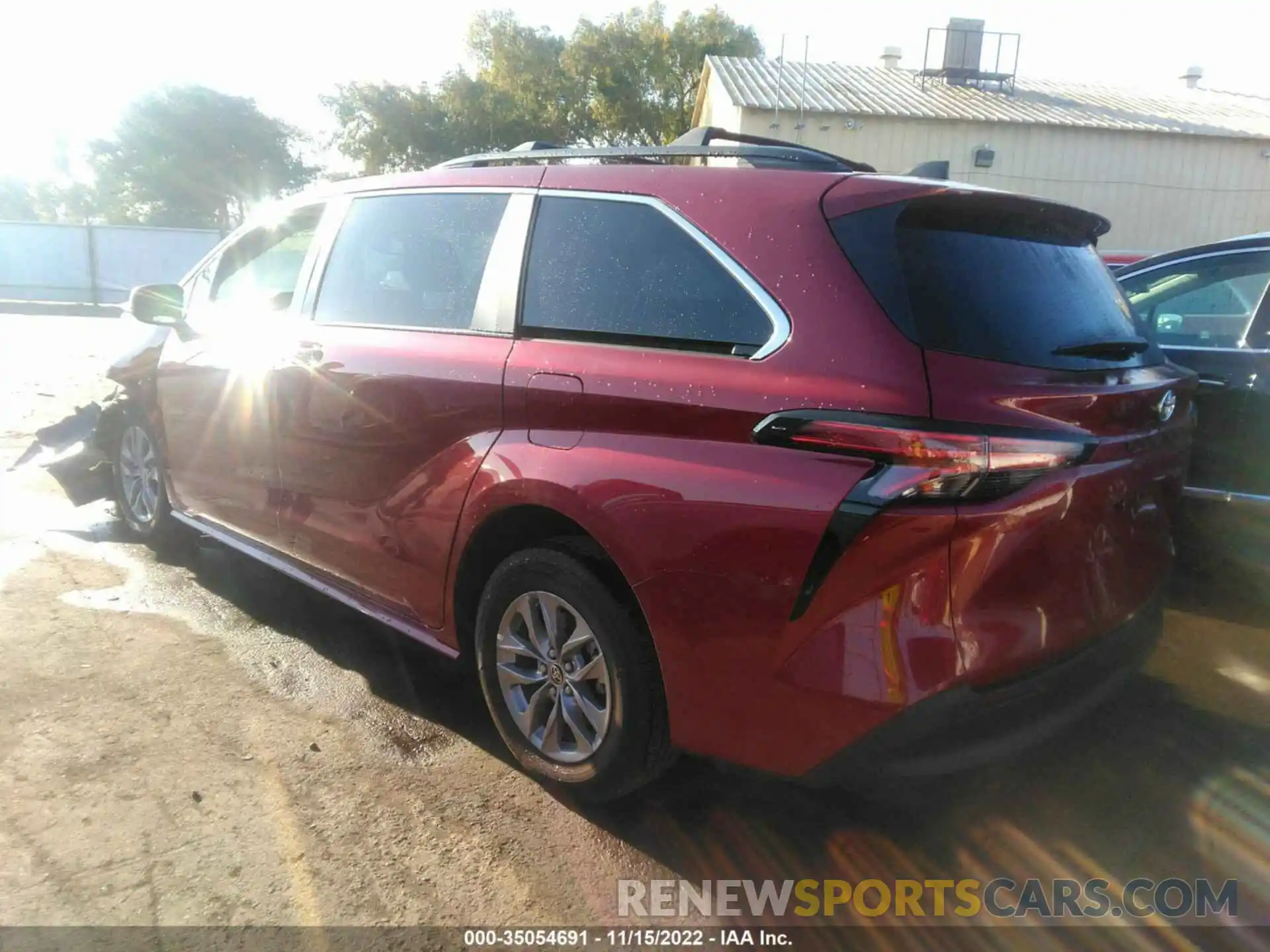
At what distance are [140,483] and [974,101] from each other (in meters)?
21.4

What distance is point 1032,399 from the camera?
2.25 meters

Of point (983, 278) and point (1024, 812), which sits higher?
point (983, 278)

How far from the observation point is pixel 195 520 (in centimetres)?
470

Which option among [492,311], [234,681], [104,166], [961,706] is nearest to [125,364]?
[234,681]

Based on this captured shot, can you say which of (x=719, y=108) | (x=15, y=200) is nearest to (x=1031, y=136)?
(x=719, y=108)

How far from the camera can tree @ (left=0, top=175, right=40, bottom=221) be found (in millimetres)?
58781

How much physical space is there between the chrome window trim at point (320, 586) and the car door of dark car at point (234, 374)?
6 centimetres

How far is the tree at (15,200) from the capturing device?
5878cm

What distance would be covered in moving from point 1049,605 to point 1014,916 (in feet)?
2.72

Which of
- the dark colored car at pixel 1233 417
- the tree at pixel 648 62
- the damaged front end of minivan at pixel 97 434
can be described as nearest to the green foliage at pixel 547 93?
the tree at pixel 648 62

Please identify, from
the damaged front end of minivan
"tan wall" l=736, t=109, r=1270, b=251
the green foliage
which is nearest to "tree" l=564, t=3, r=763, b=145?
the green foliage

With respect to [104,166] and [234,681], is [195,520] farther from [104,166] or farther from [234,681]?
[104,166]

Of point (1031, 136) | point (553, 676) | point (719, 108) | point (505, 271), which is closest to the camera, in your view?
point (553, 676)

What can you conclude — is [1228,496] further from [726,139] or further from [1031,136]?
[1031,136]
